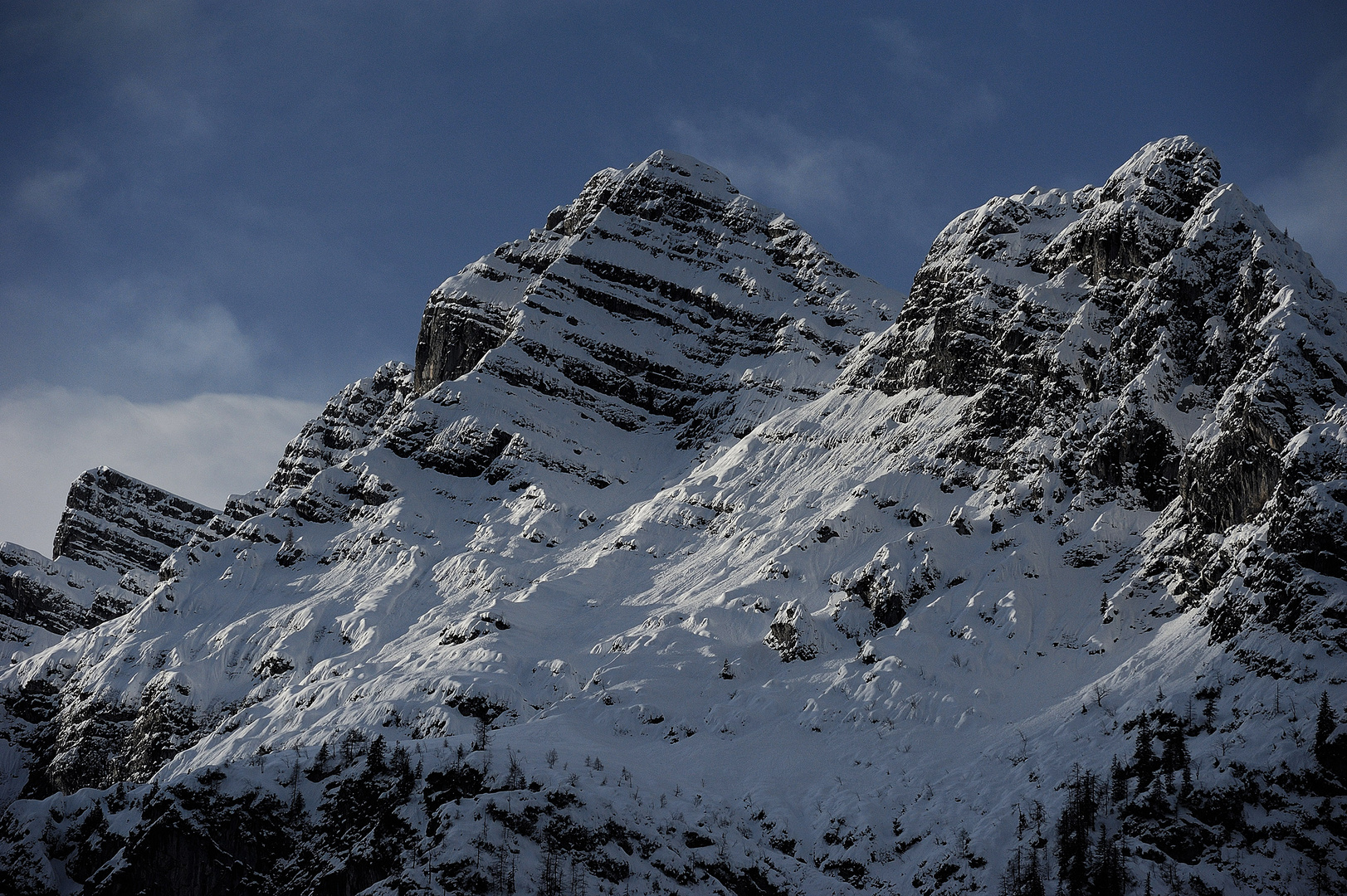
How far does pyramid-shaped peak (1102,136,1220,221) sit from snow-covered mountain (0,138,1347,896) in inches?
19.8

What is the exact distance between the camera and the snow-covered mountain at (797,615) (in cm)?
7288

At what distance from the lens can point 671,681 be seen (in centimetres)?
10106

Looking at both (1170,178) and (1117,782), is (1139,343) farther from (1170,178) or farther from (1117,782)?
(1117,782)

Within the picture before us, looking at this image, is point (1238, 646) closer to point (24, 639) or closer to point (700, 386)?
point (700, 386)

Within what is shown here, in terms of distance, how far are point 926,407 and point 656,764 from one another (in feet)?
197

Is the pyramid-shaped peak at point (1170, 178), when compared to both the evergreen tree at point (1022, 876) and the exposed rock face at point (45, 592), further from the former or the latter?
the exposed rock face at point (45, 592)

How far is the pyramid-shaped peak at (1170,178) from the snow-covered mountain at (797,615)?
502 millimetres

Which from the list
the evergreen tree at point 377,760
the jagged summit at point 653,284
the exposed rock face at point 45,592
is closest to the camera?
the evergreen tree at point 377,760

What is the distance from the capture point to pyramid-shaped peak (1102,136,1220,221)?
120562 mm

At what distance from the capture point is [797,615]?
10288 cm

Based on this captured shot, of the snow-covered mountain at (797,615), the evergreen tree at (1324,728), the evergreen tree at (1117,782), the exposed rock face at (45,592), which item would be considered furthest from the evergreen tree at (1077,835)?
the exposed rock face at (45,592)

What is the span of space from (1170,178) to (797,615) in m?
63.7

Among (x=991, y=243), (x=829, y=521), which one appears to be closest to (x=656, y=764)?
(x=829, y=521)

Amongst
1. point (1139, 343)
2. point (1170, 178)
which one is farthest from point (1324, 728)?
point (1170, 178)
